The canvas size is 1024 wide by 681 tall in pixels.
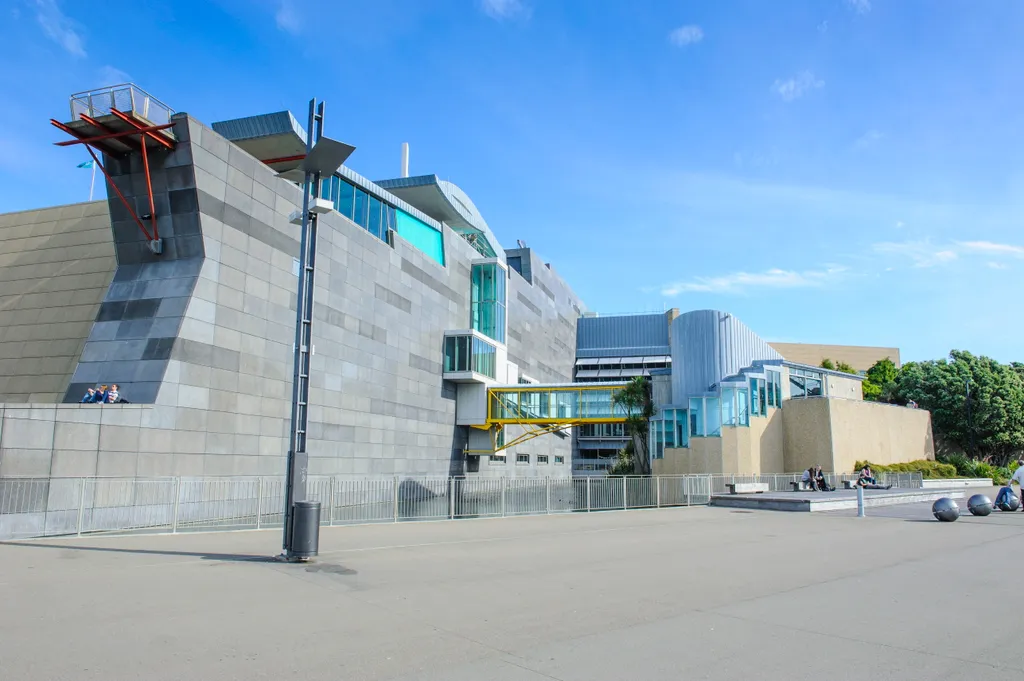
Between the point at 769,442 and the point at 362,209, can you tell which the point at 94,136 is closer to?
the point at 362,209

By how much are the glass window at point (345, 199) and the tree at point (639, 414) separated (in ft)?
63.8

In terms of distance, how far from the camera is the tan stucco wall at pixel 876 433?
39.5 meters

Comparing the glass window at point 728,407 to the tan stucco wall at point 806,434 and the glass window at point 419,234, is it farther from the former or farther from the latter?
the glass window at point 419,234

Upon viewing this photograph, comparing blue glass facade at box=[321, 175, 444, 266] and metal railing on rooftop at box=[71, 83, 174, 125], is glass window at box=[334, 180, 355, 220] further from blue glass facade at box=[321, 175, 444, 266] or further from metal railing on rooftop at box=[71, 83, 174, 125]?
metal railing on rooftop at box=[71, 83, 174, 125]

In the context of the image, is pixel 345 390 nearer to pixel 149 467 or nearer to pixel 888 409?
pixel 149 467

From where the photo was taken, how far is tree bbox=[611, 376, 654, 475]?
138ft

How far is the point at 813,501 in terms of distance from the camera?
2481cm

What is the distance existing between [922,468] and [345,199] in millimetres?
38798

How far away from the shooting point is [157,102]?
23.8 m

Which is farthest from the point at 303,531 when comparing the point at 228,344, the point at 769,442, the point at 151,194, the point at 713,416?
the point at 769,442

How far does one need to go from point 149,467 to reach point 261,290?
8485mm

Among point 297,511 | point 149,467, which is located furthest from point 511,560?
point 149,467

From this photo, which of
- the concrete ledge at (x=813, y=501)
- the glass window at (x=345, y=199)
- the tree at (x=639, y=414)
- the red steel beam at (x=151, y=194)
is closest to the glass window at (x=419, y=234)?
the glass window at (x=345, y=199)

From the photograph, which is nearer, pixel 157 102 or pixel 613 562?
pixel 613 562
